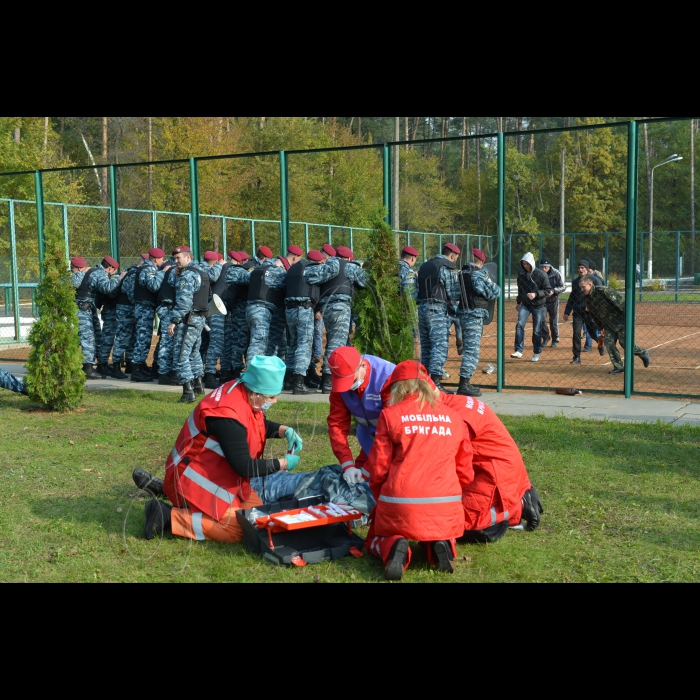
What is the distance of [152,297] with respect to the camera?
1254cm

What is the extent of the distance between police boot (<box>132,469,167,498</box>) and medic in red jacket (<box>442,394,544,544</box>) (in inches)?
91.6

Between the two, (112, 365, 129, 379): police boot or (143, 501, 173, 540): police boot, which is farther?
(112, 365, 129, 379): police boot

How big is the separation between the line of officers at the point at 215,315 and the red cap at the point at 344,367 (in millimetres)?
5083

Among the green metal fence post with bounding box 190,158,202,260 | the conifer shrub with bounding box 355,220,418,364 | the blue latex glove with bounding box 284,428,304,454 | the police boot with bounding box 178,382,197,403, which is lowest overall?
the police boot with bounding box 178,382,197,403

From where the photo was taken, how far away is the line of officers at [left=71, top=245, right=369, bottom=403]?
1106cm

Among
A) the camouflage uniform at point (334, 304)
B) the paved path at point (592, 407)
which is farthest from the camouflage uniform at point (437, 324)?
the camouflage uniform at point (334, 304)

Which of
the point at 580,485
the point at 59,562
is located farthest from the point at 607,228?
the point at 59,562

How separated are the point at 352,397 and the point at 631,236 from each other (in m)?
5.73

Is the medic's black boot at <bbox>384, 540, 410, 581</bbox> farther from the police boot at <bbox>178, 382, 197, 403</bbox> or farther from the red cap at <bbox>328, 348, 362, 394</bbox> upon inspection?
the police boot at <bbox>178, 382, 197, 403</bbox>

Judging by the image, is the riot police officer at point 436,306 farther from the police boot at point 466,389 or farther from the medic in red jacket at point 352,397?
the medic in red jacket at point 352,397

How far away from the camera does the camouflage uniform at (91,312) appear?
1309cm

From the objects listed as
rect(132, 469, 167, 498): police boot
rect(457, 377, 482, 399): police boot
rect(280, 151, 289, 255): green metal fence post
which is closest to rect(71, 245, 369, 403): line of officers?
rect(280, 151, 289, 255): green metal fence post

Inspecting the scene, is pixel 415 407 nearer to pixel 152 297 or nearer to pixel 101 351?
pixel 152 297

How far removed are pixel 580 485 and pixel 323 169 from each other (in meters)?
34.0
